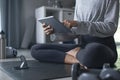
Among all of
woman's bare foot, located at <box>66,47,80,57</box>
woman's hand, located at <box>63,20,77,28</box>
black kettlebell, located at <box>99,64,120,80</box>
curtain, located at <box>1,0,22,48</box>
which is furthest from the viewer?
curtain, located at <box>1,0,22,48</box>

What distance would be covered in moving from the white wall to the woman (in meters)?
1.31

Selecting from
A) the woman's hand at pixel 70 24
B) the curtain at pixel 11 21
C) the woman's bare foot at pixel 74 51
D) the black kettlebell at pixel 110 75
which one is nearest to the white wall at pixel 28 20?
the curtain at pixel 11 21

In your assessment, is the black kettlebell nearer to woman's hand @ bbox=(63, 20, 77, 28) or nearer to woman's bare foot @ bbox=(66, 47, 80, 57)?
woman's hand @ bbox=(63, 20, 77, 28)

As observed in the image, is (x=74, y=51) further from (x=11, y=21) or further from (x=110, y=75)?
(x=11, y=21)

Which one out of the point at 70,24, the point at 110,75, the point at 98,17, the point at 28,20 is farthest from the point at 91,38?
the point at 28,20

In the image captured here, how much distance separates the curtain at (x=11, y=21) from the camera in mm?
2965

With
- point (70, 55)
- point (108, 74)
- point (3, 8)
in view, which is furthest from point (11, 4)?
point (108, 74)

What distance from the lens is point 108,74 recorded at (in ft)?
2.05

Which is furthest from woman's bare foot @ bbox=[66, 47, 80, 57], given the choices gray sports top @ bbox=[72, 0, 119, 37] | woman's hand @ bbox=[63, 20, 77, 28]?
woman's hand @ bbox=[63, 20, 77, 28]

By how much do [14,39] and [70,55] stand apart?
1.52 m

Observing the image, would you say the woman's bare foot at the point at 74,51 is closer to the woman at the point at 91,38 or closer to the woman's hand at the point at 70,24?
the woman at the point at 91,38

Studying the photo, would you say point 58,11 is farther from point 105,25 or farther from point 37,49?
point 105,25

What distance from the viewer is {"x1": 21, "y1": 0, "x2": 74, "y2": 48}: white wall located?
3094mm

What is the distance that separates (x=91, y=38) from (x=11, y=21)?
5.52ft
